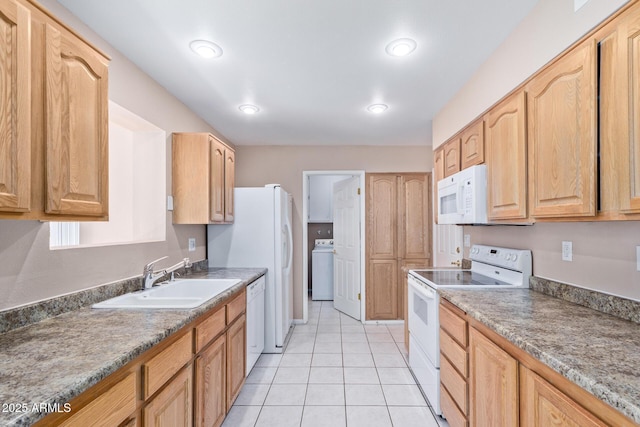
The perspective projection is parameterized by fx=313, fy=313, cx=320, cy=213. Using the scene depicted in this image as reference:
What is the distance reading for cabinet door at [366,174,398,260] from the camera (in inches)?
165

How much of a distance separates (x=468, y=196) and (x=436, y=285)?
65 cm

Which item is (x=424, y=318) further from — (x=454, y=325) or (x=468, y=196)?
(x=468, y=196)

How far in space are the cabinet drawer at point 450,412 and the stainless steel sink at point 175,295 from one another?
1.55 meters

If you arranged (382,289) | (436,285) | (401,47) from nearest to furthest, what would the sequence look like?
(401,47)
(436,285)
(382,289)

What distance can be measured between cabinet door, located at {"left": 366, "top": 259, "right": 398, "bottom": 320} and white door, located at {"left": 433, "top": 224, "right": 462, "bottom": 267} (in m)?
0.56

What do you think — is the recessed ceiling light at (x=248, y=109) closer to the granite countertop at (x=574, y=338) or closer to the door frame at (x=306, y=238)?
the door frame at (x=306, y=238)

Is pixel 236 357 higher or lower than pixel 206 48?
lower

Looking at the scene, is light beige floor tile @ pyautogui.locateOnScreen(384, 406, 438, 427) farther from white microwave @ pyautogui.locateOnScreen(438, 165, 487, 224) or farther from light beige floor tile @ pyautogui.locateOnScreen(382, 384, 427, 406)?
white microwave @ pyautogui.locateOnScreen(438, 165, 487, 224)

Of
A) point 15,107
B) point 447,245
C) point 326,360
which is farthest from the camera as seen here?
point 447,245

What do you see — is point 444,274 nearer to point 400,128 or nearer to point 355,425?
point 355,425

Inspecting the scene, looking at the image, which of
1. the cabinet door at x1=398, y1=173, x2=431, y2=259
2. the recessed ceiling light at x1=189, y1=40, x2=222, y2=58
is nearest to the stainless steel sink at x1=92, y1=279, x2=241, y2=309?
the recessed ceiling light at x1=189, y1=40, x2=222, y2=58

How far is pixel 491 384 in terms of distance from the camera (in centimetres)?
141

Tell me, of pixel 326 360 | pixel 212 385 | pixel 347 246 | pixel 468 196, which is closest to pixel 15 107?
pixel 212 385

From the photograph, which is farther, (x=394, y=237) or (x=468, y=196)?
(x=394, y=237)
